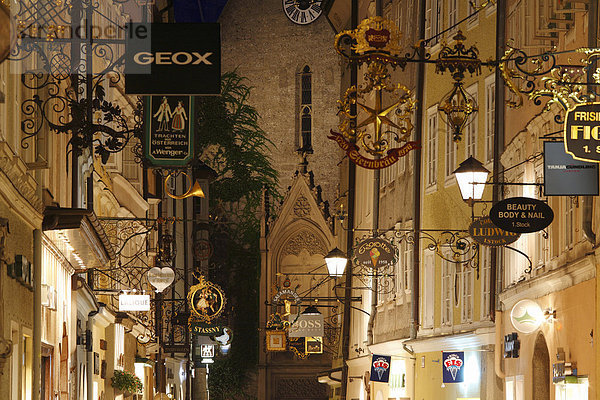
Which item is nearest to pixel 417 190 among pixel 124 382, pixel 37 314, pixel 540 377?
pixel 124 382

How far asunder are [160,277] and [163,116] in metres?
8.76

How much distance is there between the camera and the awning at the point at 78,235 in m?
13.4

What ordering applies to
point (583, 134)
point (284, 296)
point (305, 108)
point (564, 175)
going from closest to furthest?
point (583, 134) < point (564, 175) < point (284, 296) < point (305, 108)

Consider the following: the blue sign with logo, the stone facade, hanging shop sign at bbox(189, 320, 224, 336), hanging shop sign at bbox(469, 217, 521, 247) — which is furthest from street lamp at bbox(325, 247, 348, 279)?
the stone facade

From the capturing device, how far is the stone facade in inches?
1850

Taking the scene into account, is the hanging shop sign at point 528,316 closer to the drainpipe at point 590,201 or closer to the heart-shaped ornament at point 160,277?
the drainpipe at point 590,201

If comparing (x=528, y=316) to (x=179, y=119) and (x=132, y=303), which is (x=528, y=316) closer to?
(x=179, y=119)

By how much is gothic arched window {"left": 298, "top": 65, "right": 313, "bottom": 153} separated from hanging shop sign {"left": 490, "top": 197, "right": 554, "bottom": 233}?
33702mm

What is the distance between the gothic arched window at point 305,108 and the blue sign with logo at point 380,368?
2155 cm

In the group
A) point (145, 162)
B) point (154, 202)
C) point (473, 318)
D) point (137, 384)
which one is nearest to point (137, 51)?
point (145, 162)

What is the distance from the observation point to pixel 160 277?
2331 cm

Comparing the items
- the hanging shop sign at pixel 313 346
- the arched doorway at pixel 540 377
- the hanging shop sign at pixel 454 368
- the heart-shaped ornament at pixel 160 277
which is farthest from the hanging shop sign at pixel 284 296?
the arched doorway at pixel 540 377

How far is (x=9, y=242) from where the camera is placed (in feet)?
36.9

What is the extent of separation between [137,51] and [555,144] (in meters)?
4.54
